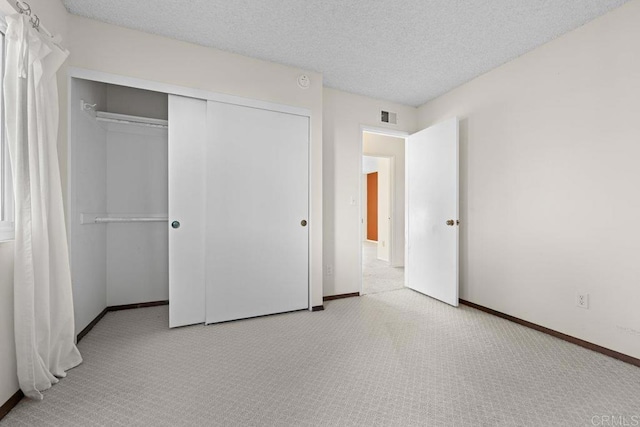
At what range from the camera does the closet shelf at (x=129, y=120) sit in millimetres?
2623

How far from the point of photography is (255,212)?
2.69 m

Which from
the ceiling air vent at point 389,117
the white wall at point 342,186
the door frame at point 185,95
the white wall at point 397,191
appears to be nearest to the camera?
→ the door frame at point 185,95

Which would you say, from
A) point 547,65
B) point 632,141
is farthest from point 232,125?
point 632,141

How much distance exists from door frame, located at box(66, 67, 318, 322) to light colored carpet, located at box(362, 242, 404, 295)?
1.04m

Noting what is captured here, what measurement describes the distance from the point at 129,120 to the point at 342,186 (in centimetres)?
232

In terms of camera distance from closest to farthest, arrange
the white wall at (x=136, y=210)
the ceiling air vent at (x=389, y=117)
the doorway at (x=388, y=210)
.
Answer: the white wall at (x=136, y=210)
the ceiling air vent at (x=389, y=117)
the doorway at (x=388, y=210)

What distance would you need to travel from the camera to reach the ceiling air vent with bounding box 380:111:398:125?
12.0ft

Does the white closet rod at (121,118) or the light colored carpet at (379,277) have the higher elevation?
the white closet rod at (121,118)

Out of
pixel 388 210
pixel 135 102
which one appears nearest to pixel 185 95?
pixel 135 102

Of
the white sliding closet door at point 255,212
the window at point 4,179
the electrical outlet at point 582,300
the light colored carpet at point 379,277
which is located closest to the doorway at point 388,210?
the light colored carpet at point 379,277

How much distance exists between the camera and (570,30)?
2219 millimetres

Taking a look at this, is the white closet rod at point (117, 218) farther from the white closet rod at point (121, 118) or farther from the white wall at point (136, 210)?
the white closet rod at point (121, 118)

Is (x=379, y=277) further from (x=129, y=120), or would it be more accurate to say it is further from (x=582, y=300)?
(x=129, y=120)

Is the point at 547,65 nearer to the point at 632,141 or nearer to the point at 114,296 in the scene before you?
the point at 632,141
